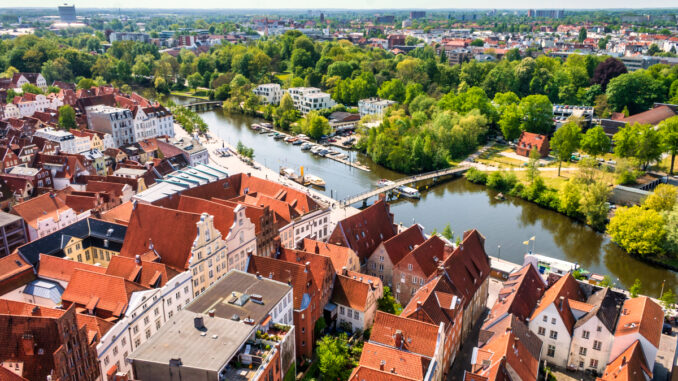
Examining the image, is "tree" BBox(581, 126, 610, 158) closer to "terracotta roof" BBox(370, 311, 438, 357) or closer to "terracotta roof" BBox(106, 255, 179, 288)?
"terracotta roof" BBox(370, 311, 438, 357)

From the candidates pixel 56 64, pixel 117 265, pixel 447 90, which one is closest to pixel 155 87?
pixel 56 64

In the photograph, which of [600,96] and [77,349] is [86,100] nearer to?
[77,349]

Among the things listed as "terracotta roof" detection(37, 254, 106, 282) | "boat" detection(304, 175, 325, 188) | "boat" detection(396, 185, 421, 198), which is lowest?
"boat" detection(396, 185, 421, 198)

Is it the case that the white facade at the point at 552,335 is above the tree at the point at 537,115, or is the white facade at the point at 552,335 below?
below

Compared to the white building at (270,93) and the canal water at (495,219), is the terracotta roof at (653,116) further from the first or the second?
the white building at (270,93)

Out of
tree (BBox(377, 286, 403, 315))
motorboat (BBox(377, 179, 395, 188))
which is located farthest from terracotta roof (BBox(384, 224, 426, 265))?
motorboat (BBox(377, 179, 395, 188))

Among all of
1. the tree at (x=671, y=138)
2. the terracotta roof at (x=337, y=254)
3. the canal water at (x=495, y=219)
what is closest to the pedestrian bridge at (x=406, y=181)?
the canal water at (x=495, y=219)

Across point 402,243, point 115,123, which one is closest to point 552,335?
point 402,243

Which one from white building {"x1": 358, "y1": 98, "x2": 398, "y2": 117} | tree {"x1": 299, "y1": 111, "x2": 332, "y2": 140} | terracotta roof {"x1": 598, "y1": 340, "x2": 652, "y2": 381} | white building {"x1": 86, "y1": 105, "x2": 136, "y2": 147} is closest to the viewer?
terracotta roof {"x1": 598, "y1": 340, "x2": 652, "y2": 381}
